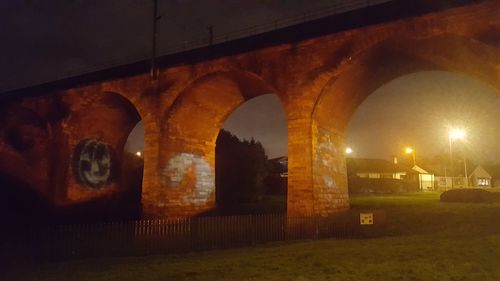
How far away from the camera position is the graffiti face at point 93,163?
21.2 meters

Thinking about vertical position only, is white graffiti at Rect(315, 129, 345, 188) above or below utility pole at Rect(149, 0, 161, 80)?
below

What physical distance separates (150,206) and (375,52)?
10574 millimetres

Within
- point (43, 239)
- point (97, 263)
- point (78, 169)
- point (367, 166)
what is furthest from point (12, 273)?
point (367, 166)

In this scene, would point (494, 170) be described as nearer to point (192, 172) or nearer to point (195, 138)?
point (195, 138)

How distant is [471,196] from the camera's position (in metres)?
24.1

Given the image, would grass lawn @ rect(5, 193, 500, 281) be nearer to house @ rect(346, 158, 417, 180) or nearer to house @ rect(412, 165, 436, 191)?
house @ rect(346, 158, 417, 180)

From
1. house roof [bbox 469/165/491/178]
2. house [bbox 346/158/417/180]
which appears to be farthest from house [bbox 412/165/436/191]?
house roof [bbox 469/165/491/178]

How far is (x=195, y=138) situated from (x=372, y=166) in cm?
4359

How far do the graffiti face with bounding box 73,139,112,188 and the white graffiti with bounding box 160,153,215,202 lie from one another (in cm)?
648

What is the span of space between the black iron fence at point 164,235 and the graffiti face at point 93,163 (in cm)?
881

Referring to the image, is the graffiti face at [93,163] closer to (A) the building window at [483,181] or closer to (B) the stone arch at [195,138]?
(B) the stone arch at [195,138]

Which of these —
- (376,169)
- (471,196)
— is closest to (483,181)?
(376,169)

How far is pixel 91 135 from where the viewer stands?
21.8 meters

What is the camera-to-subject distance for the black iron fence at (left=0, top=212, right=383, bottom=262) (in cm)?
1128
